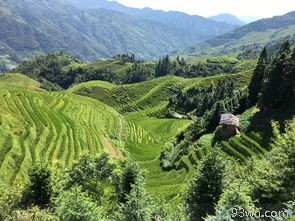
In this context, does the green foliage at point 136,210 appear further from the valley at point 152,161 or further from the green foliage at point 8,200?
the green foliage at point 8,200

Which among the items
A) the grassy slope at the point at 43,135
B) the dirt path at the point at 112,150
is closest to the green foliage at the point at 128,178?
the grassy slope at the point at 43,135

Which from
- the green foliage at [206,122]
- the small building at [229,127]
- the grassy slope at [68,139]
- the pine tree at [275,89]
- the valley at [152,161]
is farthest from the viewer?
the green foliage at [206,122]

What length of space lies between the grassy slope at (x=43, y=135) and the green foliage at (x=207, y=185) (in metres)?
22.1

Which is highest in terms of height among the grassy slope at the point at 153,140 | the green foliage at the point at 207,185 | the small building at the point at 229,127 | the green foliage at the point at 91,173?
the green foliage at the point at 207,185

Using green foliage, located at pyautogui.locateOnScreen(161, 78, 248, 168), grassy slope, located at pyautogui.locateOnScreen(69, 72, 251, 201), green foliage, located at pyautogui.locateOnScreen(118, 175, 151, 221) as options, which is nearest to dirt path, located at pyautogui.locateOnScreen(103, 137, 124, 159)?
grassy slope, located at pyautogui.locateOnScreen(69, 72, 251, 201)

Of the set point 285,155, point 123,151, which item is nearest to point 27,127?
point 123,151

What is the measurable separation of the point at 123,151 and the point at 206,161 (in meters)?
58.5

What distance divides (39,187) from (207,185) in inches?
805

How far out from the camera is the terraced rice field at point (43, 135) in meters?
56.8

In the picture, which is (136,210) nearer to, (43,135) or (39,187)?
(39,187)

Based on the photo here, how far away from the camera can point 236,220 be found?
21812mm

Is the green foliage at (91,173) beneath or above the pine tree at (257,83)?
beneath

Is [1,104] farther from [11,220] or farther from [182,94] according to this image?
[182,94]

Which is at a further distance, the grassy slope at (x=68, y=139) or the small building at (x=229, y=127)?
the small building at (x=229, y=127)
